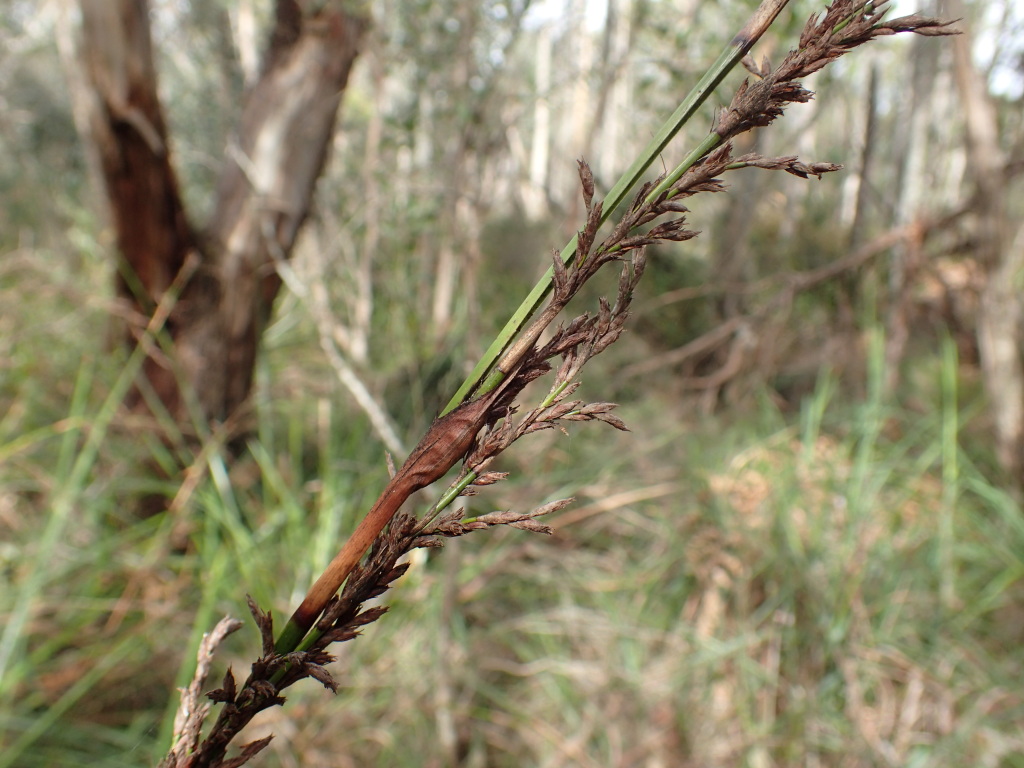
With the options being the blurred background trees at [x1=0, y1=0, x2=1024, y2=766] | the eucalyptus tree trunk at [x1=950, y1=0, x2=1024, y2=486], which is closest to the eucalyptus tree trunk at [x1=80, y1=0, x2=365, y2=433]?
the blurred background trees at [x1=0, y1=0, x2=1024, y2=766]

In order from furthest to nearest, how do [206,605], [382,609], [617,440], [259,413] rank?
[617,440]
[259,413]
[206,605]
[382,609]

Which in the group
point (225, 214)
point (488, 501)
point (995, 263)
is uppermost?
point (225, 214)

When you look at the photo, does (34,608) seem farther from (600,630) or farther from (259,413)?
(600,630)

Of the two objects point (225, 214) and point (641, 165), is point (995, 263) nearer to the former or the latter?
point (225, 214)

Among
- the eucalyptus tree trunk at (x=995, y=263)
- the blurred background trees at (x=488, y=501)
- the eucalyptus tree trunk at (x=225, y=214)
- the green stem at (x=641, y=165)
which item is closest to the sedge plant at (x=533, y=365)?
the green stem at (x=641, y=165)

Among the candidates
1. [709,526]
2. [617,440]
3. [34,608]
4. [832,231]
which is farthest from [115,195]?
[832,231]

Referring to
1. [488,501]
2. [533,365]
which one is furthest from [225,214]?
[533,365]

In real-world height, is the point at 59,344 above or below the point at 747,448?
above
